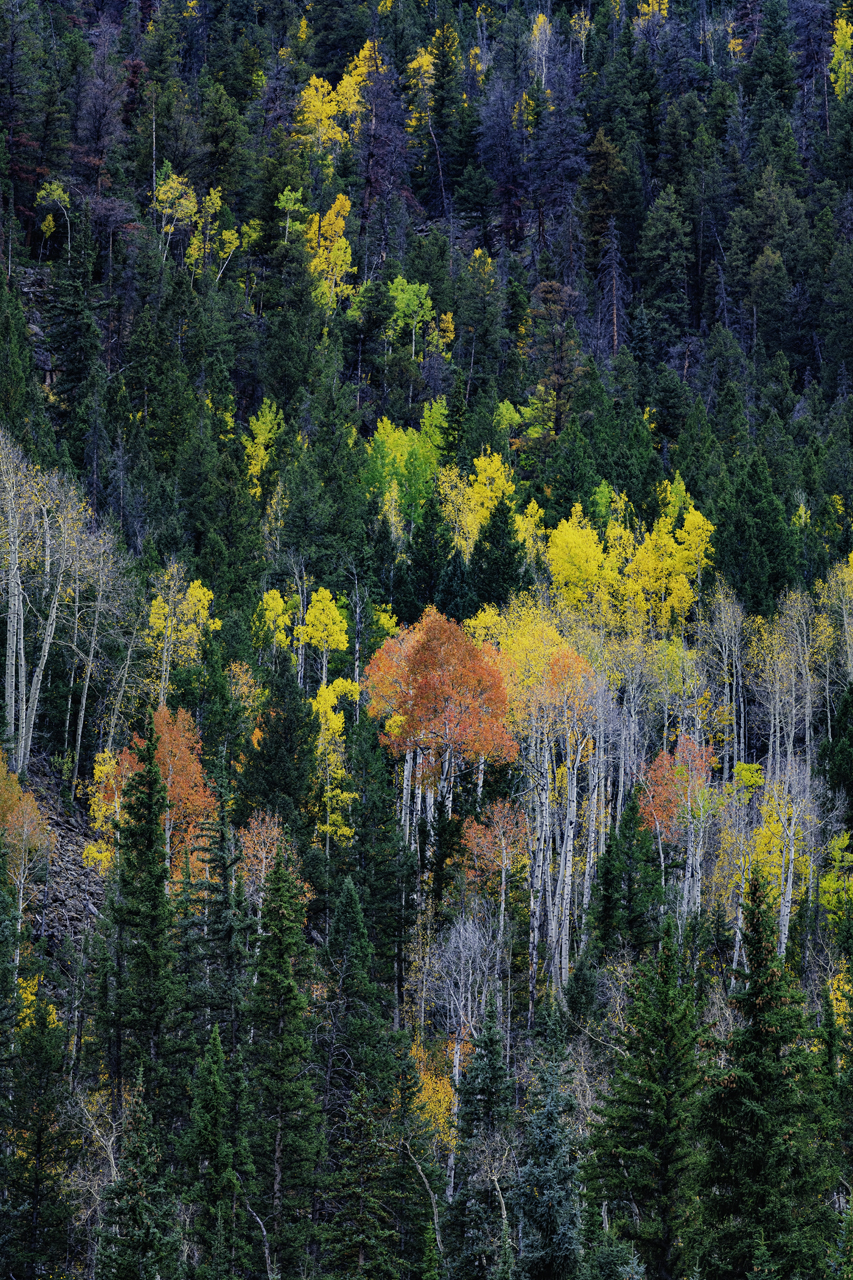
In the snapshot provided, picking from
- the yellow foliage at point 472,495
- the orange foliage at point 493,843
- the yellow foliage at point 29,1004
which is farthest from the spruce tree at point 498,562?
the yellow foliage at point 29,1004

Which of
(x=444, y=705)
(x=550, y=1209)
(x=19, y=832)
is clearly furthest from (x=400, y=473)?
(x=550, y=1209)

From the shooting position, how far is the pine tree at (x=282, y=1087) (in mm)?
29156

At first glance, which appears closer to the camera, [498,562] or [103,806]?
[103,806]

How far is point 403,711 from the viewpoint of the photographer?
138ft

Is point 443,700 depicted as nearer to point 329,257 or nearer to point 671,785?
point 671,785

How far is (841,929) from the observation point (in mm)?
34594

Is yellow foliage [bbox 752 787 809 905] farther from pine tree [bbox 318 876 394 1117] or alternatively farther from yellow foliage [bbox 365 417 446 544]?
yellow foliage [bbox 365 417 446 544]

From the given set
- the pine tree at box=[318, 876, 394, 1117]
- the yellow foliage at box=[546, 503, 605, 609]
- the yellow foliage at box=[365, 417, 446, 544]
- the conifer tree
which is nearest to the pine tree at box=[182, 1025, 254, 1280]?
the conifer tree

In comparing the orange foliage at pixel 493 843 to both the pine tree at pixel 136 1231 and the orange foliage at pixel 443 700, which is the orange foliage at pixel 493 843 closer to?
the orange foliage at pixel 443 700

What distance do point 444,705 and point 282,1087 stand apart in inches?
570

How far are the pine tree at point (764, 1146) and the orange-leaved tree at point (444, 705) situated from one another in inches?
784

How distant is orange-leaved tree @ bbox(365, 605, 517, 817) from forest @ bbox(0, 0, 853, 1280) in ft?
0.59

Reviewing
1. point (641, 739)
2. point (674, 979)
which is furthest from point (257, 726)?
point (674, 979)

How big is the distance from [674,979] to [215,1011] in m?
14.1
